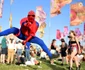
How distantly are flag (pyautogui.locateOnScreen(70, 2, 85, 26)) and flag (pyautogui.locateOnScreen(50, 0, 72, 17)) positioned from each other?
74 cm

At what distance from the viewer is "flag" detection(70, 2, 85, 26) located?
895 inches

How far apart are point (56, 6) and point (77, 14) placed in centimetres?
178

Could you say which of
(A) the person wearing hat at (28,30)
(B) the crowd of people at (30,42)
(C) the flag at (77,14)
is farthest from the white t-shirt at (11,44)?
(C) the flag at (77,14)

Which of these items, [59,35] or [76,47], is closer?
[76,47]

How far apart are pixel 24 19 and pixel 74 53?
288 centimetres

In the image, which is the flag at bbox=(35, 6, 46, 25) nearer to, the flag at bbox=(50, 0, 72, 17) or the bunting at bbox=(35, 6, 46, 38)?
the bunting at bbox=(35, 6, 46, 38)

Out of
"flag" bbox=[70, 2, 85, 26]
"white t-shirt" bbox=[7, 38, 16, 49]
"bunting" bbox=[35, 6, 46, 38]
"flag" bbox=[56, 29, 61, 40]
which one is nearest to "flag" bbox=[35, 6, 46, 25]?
"bunting" bbox=[35, 6, 46, 38]

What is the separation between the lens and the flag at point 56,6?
22.7m

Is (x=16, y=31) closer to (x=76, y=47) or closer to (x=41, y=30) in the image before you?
→ (x=76, y=47)

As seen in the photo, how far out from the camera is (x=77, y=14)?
23.2m

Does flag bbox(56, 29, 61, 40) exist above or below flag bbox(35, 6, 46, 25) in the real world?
below

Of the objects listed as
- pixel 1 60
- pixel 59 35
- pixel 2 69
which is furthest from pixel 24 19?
pixel 59 35

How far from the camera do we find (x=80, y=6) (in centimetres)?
2358

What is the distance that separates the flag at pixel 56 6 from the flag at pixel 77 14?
2.42 ft
